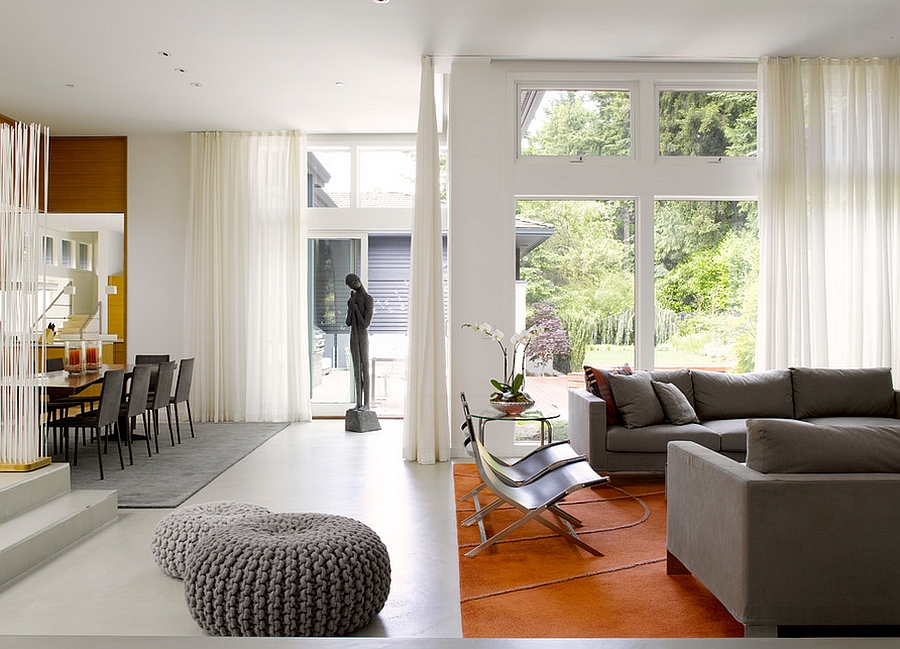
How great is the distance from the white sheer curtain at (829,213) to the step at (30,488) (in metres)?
5.61

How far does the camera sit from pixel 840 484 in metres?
2.30

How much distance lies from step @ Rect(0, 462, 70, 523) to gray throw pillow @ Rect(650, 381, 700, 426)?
4142mm

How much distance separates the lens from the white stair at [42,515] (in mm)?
3299

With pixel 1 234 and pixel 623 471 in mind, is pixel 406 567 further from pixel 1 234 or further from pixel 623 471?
→ pixel 1 234

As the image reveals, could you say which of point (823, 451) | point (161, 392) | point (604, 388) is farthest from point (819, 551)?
point (161, 392)

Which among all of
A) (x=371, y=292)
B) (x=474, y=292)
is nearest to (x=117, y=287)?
(x=371, y=292)

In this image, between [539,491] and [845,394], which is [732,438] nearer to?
[845,394]

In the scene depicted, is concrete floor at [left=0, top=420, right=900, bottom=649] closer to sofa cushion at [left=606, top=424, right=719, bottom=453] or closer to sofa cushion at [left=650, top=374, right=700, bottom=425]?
sofa cushion at [left=606, top=424, right=719, bottom=453]

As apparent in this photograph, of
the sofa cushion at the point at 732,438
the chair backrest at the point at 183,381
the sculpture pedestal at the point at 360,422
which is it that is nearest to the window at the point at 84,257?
the chair backrest at the point at 183,381

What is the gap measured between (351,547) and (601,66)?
515cm

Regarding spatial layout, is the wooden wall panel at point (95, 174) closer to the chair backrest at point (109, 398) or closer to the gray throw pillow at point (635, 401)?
the chair backrest at point (109, 398)

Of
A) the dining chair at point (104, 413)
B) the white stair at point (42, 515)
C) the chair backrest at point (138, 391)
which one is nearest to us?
the white stair at point (42, 515)

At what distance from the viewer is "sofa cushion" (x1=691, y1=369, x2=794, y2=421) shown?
209 inches

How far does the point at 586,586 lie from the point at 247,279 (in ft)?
20.4
